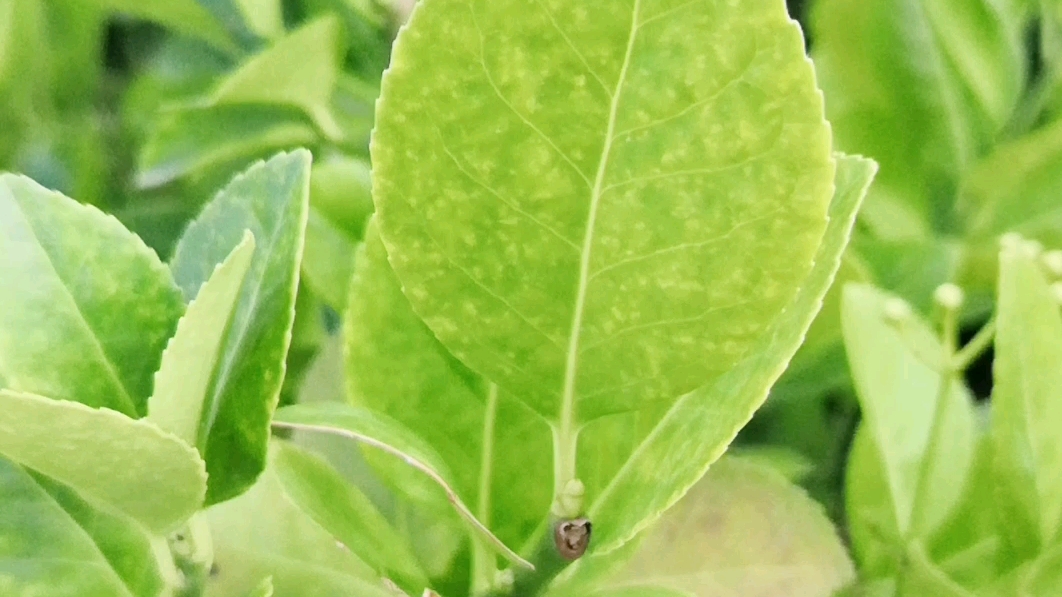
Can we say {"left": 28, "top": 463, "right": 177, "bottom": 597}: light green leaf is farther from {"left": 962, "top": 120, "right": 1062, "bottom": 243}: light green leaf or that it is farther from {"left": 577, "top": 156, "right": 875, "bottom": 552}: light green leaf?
{"left": 962, "top": 120, "right": 1062, "bottom": 243}: light green leaf

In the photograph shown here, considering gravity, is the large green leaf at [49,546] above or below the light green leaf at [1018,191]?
above

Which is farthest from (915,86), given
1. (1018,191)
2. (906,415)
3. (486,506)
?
(486,506)

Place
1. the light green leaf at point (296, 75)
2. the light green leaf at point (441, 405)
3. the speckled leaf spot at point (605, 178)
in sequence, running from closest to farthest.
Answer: the speckled leaf spot at point (605, 178) → the light green leaf at point (441, 405) → the light green leaf at point (296, 75)

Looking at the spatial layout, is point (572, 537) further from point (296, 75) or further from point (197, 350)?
point (296, 75)

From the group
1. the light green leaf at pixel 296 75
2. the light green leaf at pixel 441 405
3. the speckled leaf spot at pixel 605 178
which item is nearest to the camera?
the speckled leaf spot at pixel 605 178

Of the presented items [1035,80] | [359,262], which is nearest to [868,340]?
Result: [359,262]

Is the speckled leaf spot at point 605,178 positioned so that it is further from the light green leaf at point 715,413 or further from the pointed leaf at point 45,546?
the pointed leaf at point 45,546

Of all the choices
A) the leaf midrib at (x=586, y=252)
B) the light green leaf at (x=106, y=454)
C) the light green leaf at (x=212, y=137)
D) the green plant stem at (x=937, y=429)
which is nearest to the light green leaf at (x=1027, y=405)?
the green plant stem at (x=937, y=429)
